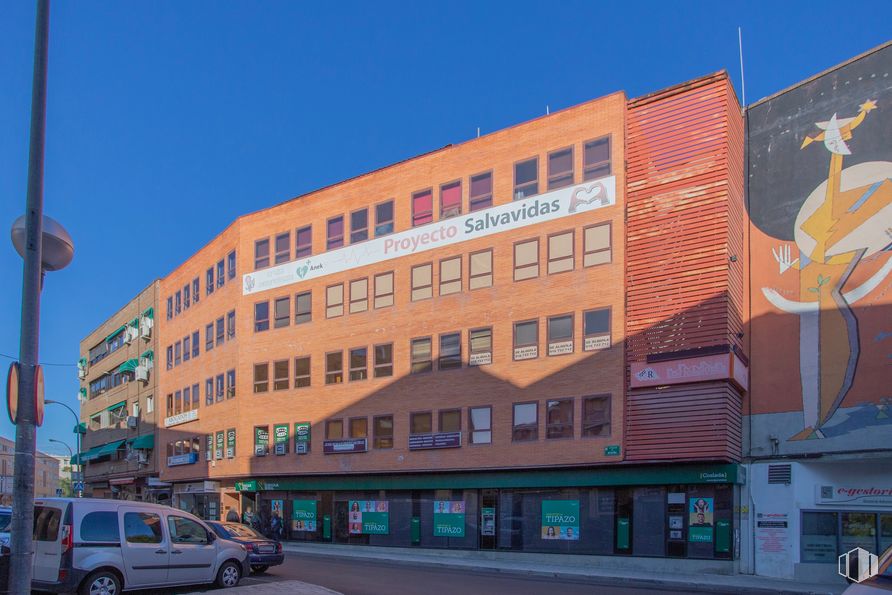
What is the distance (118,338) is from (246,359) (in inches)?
1199

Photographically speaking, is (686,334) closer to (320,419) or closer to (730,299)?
(730,299)

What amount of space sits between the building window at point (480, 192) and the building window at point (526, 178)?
1178mm

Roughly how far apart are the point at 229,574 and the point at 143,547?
2330 mm

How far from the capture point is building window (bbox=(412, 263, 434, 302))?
31781 millimetres

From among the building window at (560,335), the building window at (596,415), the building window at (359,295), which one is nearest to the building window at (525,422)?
the building window at (596,415)

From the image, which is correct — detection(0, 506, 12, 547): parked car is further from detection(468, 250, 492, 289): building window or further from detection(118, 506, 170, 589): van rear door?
detection(468, 250, 492, 289): building window

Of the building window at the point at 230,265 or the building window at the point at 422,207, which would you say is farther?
the building window at the point at 230,265

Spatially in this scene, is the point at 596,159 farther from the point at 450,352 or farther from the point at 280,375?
the point at 280,375

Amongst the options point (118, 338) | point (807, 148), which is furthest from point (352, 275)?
point (118, 338)

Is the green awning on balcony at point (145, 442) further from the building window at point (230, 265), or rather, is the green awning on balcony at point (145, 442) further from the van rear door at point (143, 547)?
the van rear door at point (143, 547)

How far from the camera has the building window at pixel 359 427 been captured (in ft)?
109

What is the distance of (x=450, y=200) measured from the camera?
104 ft

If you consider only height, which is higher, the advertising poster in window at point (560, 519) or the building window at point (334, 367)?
the building window at point (334, 367)

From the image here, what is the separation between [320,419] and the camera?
114 ft
